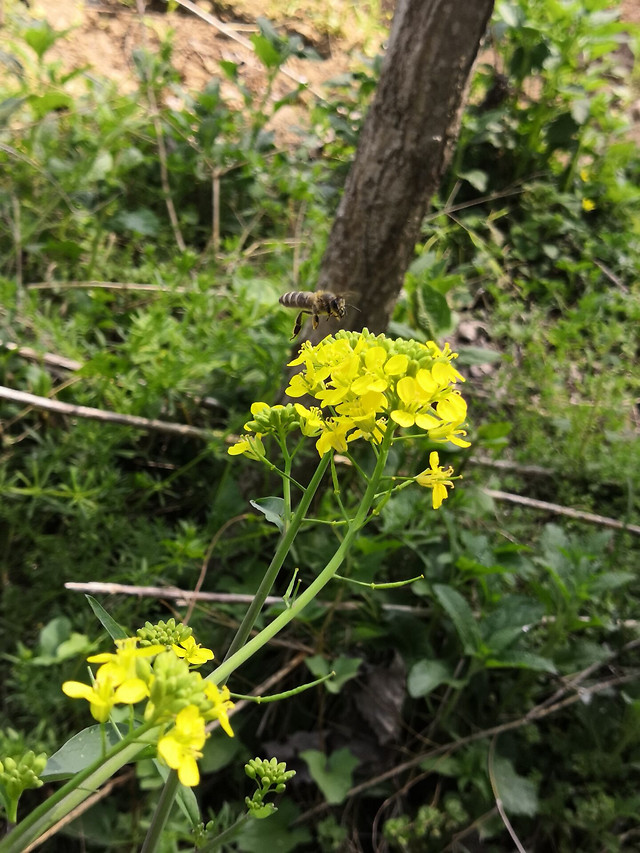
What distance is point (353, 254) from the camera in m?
1.81

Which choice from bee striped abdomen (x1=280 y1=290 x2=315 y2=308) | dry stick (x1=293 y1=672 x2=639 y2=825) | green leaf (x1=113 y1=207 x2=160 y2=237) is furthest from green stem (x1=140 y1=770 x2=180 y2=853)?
green leaf (x1=113 y1=207 x2=160 y2=237)

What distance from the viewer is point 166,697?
2.11 ft

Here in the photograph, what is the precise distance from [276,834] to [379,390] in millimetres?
1358

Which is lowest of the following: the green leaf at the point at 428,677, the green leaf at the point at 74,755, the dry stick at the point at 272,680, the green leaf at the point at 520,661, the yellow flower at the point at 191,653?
the dry stick at the point at 272,680

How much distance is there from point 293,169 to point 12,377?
1891mm

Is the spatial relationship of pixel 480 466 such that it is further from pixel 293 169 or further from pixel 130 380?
pixel 293 169

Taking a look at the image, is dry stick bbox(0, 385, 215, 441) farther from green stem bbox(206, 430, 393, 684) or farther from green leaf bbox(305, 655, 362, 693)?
green stem bbox(206, 430, 393, 684)

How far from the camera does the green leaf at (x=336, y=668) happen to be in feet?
5.56

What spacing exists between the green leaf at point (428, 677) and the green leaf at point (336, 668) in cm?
15

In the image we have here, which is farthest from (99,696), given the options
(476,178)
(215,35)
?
(215,35)

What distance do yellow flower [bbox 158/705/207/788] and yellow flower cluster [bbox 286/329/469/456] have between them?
353 millimetres

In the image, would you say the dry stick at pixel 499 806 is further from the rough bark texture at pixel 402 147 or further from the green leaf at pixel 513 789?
the rough bark texture at pixel 402 147

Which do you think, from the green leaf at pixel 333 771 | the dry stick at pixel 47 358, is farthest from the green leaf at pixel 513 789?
the dry stick at pixel 47 358

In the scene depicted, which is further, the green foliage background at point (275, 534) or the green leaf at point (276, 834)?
the green foliage background at point (275, 534)
